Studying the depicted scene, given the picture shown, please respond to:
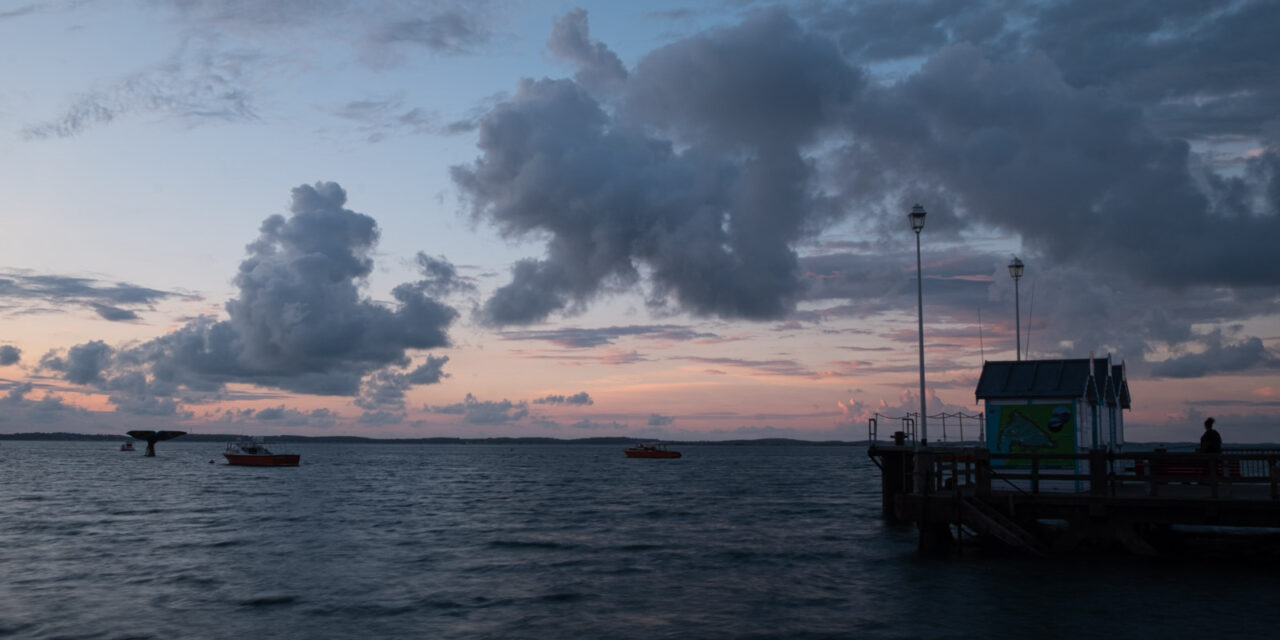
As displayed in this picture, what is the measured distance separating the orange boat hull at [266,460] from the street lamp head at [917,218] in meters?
106

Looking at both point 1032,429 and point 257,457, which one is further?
point 257,457

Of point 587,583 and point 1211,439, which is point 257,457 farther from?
point 1211,439

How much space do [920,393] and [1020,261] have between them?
11692 mm

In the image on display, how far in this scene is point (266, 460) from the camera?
12375 centimetres

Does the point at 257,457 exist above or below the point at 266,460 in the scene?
above

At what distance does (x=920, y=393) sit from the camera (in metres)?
31.3

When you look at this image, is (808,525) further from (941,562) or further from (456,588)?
(456,588)

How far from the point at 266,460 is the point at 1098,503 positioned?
382 ft

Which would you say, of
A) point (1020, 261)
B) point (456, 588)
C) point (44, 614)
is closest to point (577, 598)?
point (456, 588)

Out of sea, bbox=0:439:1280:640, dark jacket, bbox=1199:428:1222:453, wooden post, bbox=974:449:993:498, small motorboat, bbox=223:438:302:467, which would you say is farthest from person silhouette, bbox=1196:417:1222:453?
small motorboat, bbox=223:438:302:467

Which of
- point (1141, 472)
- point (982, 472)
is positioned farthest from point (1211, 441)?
point (982, 472)

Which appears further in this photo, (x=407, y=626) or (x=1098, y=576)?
(x=1098, y=576)

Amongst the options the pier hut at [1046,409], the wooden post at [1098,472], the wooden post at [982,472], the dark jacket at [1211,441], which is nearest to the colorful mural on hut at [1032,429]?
the pier hut at [1046,409]

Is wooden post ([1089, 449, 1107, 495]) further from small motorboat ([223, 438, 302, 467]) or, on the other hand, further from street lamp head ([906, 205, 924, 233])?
small motorboat ([223, 438, 302, 467])
